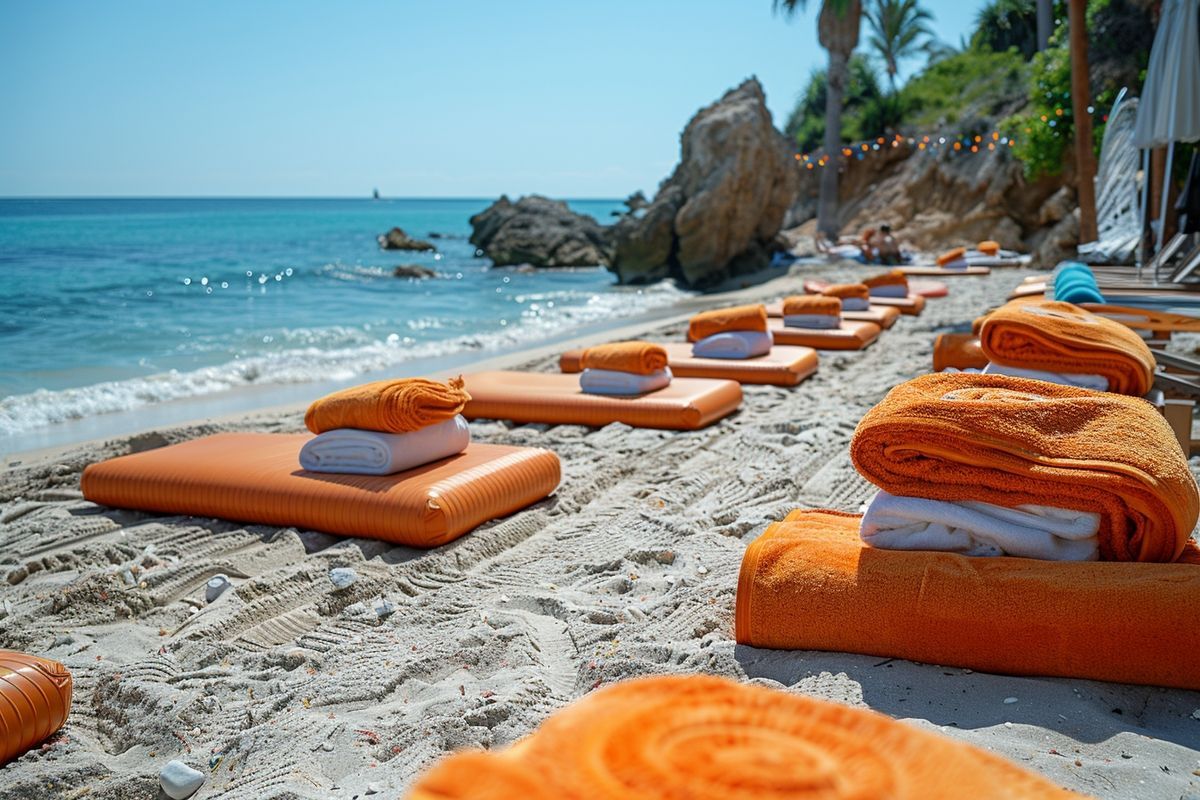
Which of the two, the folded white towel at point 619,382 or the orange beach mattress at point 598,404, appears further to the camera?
the folded white towel at point 619,382

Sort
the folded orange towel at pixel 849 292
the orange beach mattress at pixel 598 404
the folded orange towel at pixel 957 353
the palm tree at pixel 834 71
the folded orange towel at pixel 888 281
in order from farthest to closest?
the palm tree at pixel 834 71 < the folded orange towel at pixel 888 281 < the folded orange towel at pixel 849 292 < the folded orange towel at pixel 957 353 < the orange beach mattress at pixel 598 404

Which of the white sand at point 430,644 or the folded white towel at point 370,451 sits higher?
the folded white towel at point 370,451

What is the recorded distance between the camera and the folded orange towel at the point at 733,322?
7.24 meters

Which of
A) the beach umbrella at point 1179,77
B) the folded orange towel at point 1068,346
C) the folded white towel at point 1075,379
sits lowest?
the folded white towel at point 1075,379

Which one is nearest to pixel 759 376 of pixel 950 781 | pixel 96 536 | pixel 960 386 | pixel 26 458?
pixel 960 386

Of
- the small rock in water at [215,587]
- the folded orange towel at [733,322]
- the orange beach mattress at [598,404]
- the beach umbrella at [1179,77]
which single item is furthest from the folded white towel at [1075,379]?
the beach umbrella at [1179,77]

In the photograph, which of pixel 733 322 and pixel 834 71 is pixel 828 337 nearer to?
pixel 733 322

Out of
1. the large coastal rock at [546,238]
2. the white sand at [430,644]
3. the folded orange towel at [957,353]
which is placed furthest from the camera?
the large coastal rock at [546,238]

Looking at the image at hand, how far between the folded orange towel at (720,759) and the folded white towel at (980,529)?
121 centimetres

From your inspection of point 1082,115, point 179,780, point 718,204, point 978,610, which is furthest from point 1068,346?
point 718,204

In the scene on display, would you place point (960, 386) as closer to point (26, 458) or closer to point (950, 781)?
point (950, 781)

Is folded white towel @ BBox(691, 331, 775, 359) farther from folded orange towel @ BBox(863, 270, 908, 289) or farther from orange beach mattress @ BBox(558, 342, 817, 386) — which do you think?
folded orange towel @ BBox(863, 270, 908, 289)

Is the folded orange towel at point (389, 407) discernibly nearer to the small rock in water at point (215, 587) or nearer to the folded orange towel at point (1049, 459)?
the small rock in water at point (215, 587)

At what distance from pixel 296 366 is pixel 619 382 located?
543 cm
